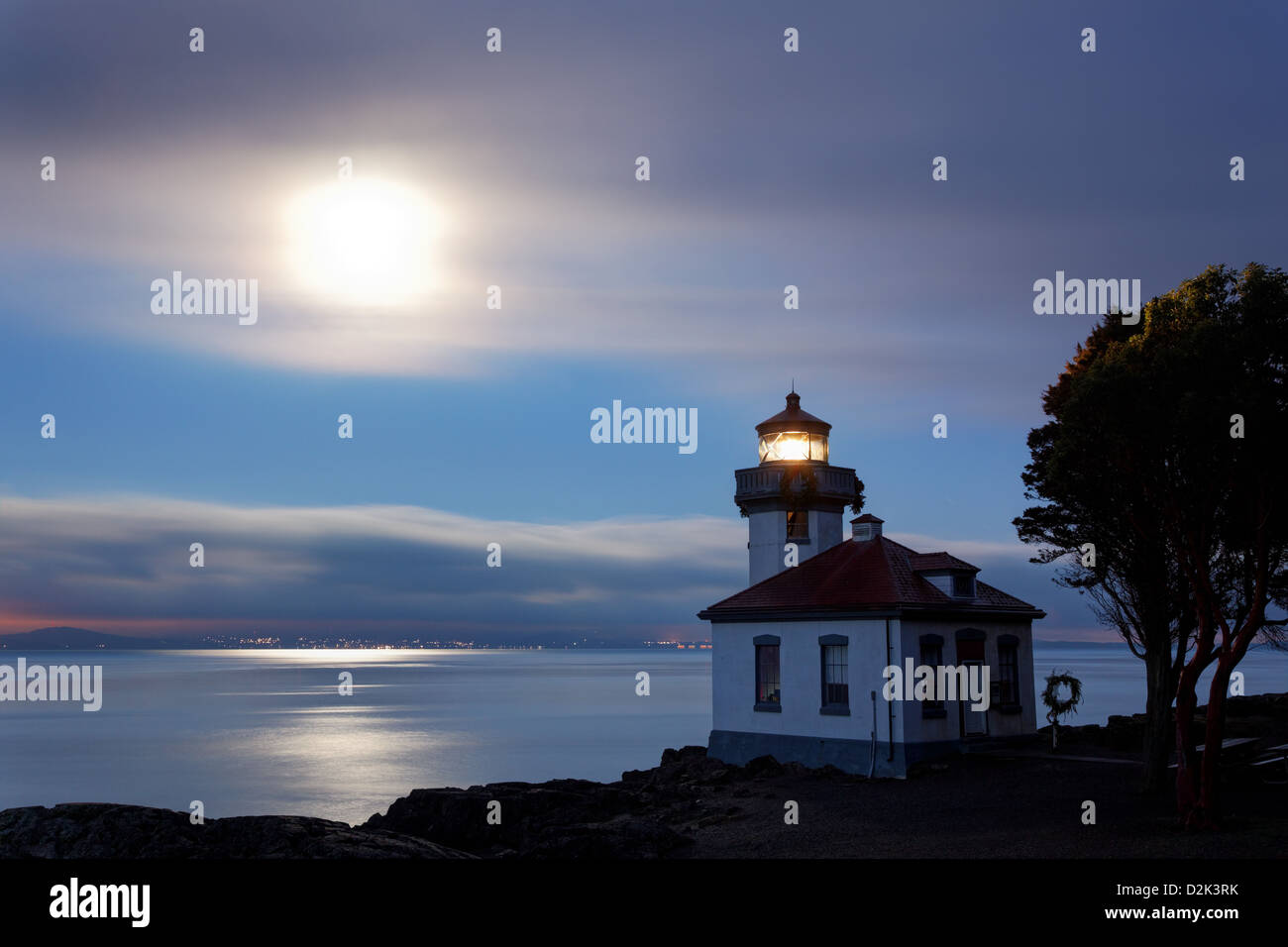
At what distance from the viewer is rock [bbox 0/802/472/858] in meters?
13.8

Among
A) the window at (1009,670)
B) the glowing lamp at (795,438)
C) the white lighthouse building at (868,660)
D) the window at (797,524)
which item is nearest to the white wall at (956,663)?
the white lighthouse building at (868,660)

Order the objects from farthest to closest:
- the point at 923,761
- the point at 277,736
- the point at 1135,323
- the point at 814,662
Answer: the point at 277,736 → the point at 814,662 → the point at 923,761 → the point at 1135,323

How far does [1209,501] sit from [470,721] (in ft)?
265

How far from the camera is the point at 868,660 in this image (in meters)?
26.5

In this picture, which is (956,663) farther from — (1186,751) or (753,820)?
(1186,751)

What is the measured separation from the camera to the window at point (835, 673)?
27.0 m

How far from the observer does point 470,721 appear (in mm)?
92375

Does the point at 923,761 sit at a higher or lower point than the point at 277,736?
higher

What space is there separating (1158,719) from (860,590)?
25.1ft

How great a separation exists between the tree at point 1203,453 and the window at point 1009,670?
9.81m

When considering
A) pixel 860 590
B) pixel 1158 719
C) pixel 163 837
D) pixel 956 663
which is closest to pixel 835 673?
pixel 860 590

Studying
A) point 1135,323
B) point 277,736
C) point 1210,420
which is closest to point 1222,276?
point 1210,420

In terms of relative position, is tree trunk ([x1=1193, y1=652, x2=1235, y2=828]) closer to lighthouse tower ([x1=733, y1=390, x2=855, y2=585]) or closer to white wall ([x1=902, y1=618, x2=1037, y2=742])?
white wall ([x1=902, y1=618, x2=1037, y2=742])
